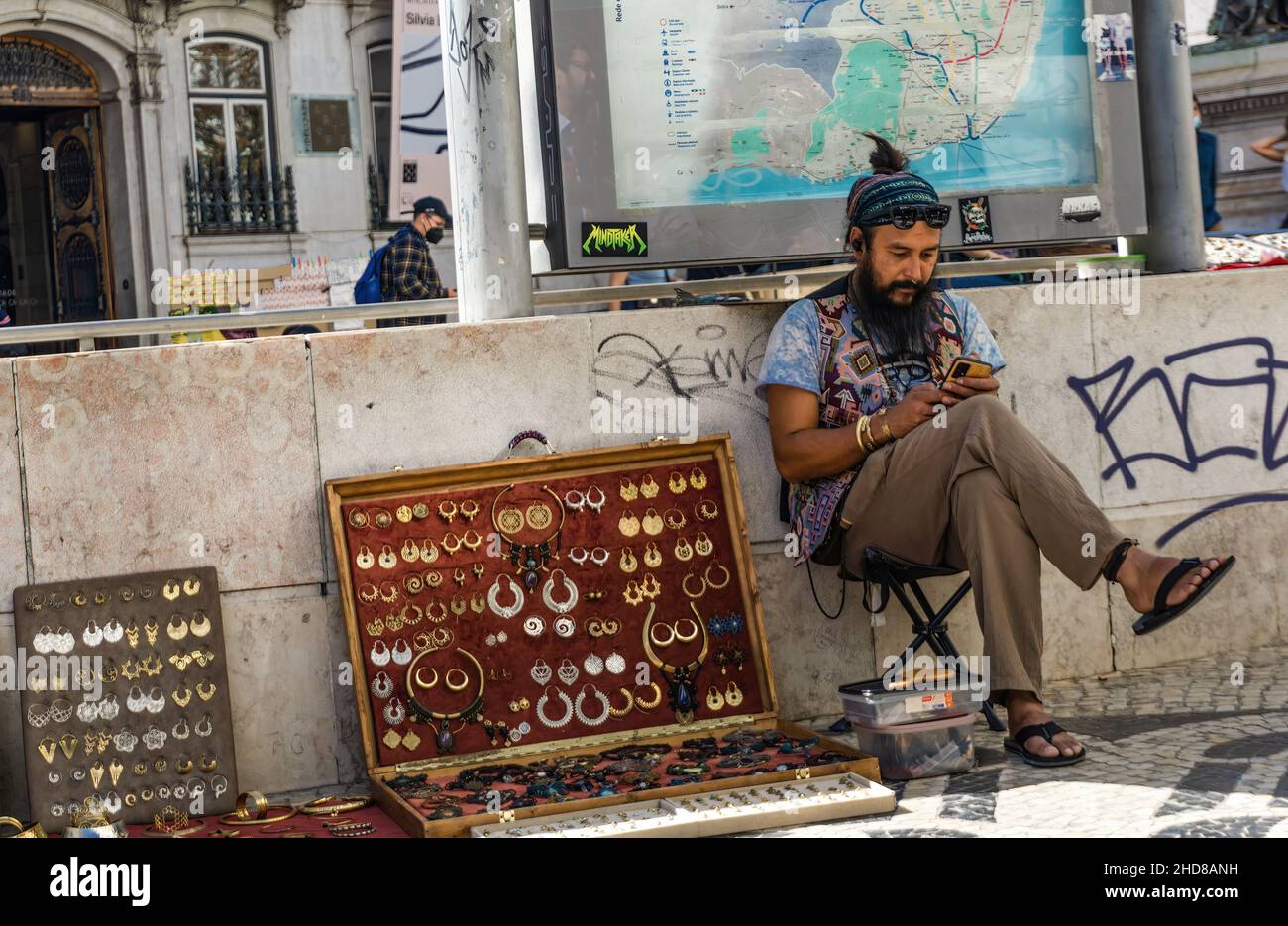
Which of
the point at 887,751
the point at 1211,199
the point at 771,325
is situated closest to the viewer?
the point at 887,751

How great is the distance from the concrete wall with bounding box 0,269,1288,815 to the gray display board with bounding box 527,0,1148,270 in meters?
0.41

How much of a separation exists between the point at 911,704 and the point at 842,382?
107 centimetres

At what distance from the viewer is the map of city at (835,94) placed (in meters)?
5.62

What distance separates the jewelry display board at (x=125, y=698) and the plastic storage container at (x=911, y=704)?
1.80 m

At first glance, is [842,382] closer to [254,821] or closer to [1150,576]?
[1150,576]

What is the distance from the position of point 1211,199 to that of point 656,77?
4.46 m

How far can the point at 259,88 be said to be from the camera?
16.8 meters

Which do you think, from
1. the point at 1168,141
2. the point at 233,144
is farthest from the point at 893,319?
the point at 233,144

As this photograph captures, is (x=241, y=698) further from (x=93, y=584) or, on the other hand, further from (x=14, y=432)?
(x=14, y=432)

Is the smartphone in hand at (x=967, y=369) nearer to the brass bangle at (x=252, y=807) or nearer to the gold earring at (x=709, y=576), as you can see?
the gold earring at (x=709, y=576)

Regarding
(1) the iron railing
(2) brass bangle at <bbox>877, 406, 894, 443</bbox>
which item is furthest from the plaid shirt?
(1) the iron railing

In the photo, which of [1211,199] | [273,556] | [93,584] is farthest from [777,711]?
[1211,199]

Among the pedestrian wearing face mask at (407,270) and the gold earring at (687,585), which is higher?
the pedestrian wearing face mask at (407,270)

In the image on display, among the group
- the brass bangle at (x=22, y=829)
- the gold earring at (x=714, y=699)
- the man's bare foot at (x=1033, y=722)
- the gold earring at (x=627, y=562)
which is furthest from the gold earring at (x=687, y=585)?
the brass bangle at (x=22, y=829)
